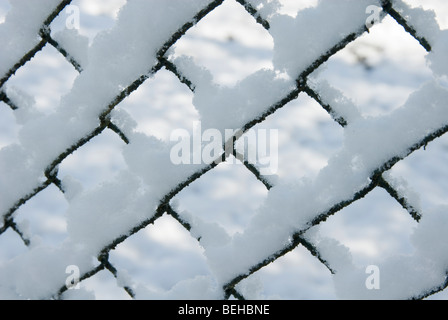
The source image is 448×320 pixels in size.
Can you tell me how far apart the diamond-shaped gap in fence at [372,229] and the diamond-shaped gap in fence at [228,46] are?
899mm

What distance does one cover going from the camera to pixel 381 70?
7.64 feet

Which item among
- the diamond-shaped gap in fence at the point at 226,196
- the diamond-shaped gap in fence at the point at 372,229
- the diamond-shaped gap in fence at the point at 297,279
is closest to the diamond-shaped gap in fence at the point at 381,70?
the diamond-shaped gap in fence at the point at 372,229

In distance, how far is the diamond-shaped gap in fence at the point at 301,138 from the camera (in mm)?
1923

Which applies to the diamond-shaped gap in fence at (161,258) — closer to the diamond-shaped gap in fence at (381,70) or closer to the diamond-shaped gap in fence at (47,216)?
the diamond-shaped gap in fence at (47,216)

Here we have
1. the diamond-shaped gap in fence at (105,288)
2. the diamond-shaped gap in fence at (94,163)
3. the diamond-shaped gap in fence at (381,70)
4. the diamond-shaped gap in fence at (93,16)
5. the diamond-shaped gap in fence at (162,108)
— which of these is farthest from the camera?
the diamond-shaped gap in fence at (93,16)

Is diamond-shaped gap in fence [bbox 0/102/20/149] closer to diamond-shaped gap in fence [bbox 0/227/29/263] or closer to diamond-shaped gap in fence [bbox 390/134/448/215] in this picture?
diamond-shaped gap in fence [bbox 0/227/29/263]

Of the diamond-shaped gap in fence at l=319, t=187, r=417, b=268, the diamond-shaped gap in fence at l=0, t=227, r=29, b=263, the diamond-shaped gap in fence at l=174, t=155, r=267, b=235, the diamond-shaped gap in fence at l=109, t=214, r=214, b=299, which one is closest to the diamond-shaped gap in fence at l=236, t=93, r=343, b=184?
the diamond-shaped gap in fence at l=174, t=155, r=267, b=235

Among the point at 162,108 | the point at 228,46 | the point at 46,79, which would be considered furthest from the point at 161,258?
the point at 228,46

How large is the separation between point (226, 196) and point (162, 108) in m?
0.59

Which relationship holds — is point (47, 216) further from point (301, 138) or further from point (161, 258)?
point (301, 138)

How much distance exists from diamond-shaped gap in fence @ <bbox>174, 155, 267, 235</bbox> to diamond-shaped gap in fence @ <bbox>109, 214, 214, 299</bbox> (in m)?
0.14
